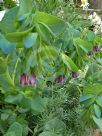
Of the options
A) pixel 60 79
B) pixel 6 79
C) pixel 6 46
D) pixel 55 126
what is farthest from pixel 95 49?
pixel 6 46

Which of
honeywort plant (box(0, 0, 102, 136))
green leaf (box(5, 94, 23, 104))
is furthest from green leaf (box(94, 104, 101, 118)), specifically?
green leaf (box(5, 94, 23, 104))

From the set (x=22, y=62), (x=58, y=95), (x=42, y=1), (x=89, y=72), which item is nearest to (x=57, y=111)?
(x=58, y=95)

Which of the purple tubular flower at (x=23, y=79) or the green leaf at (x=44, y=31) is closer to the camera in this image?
the green leaf at (x=44, y=31)

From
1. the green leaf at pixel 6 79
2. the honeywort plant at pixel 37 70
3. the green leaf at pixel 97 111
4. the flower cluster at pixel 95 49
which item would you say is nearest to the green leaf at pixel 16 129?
the honeywort plant at pixel 37 70

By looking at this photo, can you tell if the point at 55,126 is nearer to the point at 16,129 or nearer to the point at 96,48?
the point at 16,129

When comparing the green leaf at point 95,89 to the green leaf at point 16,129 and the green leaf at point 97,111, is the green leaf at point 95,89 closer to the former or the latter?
the green leaf at point 97,111

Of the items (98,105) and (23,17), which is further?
(98,105)

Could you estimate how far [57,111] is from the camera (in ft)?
4.33

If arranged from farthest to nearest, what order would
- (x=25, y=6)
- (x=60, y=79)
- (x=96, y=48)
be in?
1. (x=96, y=48)
2. (x=60, y=79)
3. (x=25, y=6)

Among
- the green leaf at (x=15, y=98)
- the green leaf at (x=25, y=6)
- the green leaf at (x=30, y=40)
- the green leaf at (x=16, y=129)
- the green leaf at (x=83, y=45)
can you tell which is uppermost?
the green leaf at (x=25, y=6)

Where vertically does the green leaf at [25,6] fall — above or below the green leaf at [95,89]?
above

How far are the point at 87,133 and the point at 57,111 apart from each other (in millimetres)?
140

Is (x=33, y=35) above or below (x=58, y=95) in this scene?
above

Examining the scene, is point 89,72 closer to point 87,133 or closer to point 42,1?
point 87,133
